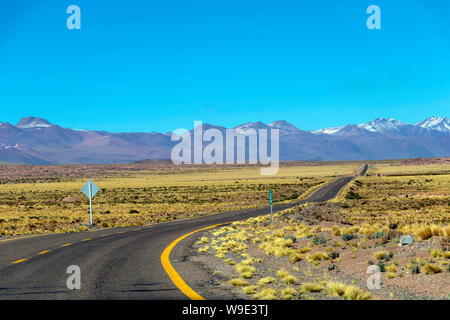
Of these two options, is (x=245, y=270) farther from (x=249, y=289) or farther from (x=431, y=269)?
(x=431, y=269)

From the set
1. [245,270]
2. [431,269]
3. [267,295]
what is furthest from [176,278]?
[431,269]

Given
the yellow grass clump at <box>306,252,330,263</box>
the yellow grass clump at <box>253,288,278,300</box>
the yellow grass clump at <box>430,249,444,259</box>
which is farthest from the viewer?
the yellow grass clump at <box>306,252,330,263</box>

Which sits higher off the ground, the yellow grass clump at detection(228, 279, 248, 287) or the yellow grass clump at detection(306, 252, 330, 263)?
the yellow grass clump at detection(228, 279, 248, 287)

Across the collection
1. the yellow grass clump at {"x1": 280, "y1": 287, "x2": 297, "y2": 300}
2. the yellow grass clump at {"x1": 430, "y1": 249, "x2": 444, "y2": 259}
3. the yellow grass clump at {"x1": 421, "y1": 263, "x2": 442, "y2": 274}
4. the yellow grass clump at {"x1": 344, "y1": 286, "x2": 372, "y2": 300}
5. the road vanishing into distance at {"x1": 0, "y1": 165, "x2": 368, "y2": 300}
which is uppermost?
the yellow grass clump at {"x1": 430, "y1": 249, "x2": 444, "y2": 259}

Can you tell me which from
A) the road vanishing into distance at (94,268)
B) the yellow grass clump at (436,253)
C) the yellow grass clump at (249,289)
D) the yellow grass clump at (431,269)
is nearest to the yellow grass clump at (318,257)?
the yellow grass clump at (436,253)

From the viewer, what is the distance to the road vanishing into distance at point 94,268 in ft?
24.8

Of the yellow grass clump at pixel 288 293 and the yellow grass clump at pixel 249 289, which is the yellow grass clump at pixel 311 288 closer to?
the yellow grass clump at pixel 288 293

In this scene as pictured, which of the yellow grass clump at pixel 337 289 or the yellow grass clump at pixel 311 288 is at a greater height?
the yellow grass clump at pixel 337 289

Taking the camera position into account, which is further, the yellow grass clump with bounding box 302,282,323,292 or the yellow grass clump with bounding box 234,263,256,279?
the yellow grass clump with bounding box 234,263,256,279

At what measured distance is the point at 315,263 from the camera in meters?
10.5

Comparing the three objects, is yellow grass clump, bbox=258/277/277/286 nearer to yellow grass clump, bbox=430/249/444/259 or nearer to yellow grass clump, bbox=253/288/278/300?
yellow grass clump, bbox=253/288/278/300

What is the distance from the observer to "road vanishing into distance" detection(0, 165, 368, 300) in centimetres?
757

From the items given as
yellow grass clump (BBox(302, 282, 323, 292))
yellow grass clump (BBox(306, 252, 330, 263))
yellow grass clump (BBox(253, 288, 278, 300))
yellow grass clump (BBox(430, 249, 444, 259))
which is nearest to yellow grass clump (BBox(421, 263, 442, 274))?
yellow grass clump (BBox(430, 249, 444, 259))
